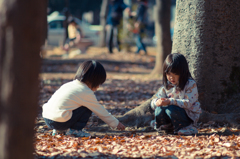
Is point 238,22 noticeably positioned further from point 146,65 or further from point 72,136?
point 146,65

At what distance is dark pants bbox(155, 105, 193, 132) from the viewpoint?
143 inches

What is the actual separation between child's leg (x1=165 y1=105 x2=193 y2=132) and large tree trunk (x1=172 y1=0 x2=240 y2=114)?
0.70m

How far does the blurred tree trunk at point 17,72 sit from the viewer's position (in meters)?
1.87

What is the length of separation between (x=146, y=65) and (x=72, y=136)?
929 cm

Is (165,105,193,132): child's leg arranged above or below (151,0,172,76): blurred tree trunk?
below

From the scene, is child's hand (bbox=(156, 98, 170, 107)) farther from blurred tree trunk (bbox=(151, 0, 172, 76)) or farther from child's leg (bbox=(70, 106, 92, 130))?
blurred tree trunk (bbox=(151, 0, 172, 76))

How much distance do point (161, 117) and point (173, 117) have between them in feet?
0.53

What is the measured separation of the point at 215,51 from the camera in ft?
13.6

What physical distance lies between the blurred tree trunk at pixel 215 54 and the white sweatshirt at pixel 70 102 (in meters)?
1.01

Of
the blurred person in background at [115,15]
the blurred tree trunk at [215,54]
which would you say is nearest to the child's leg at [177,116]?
the blurred tree trunk at [215,54]

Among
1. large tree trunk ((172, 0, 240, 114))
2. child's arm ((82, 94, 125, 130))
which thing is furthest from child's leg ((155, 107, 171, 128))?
large tree trunk ((172, 0, 240, 114))

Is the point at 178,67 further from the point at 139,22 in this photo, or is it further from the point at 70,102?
the point at 139,22

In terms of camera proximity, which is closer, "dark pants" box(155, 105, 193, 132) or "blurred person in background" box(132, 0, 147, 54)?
"dark pants" box(155, 105, 193, 132)

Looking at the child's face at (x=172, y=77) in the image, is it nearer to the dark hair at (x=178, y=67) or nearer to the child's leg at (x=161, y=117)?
the dark hair at (x=178, y=67)
